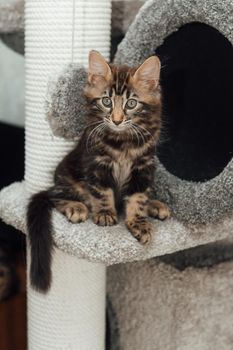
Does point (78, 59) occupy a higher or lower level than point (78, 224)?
higher

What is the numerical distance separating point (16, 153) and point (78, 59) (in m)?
0.73

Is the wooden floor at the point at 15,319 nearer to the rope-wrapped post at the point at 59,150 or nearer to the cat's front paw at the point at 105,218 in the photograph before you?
the rope-wrapped post at the point at 59,150

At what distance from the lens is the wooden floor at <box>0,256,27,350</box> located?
1.66 m

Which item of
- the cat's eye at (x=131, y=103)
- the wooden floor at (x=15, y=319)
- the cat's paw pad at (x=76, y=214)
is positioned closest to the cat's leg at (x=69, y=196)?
the cat's paw pad at (x=76, y=214)

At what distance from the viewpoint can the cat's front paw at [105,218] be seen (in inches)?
46.0

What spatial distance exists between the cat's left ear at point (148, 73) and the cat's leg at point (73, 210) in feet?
1.01

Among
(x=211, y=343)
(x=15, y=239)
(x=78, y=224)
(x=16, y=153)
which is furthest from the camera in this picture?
(x=16, y=153)

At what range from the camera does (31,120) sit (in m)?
1.35

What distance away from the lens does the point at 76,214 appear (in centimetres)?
119

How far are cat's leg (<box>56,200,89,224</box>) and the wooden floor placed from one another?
0.51m

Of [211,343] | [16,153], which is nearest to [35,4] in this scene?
[16,153]

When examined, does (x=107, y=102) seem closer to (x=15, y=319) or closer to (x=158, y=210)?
(x=158, y=210)

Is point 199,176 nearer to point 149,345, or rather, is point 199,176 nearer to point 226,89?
point 226,89

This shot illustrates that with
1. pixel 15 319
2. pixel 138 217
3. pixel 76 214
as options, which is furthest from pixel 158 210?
pixel 15 319
